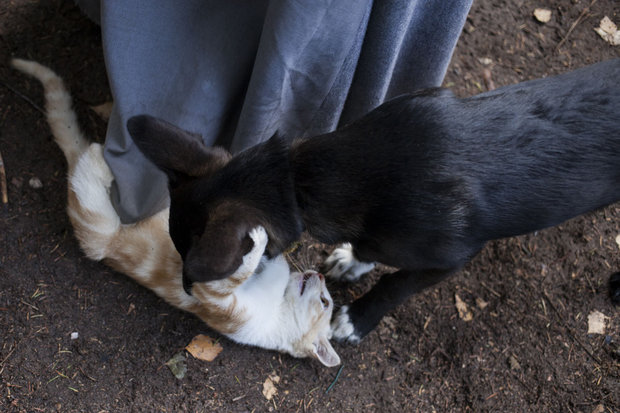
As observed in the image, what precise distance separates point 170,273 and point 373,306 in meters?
1.23

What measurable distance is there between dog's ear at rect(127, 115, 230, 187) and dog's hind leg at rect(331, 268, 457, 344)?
1.23m

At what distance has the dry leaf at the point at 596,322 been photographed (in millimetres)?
3552

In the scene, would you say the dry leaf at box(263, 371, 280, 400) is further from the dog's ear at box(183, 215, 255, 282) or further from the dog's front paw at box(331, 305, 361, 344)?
the dog's ear at box(183, 215, 255, 282)

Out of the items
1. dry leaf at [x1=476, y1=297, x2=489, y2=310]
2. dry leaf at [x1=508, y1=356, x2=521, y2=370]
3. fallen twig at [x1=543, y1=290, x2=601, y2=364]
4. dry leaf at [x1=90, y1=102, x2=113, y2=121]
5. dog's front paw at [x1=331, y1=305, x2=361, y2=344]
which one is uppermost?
dry leaf at [x1=90, y1=102, x2=113, y2=121]

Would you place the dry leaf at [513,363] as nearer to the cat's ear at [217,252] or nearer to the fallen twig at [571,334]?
the fallen twig at [571,334]

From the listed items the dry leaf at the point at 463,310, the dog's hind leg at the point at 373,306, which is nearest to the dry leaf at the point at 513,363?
the dry leaf at the point at 463,310

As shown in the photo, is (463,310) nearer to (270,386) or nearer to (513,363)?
(513,363)

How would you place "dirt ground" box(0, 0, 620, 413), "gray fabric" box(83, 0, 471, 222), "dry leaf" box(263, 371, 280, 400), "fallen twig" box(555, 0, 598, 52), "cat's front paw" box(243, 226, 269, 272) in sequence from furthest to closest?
"fallen twig" box(555, 0, 598, 52)
"dry leaf" box(263, 371, 280, 400)
"dirt ground" box(0, 0, 620, 413)
"gray fabric" box(83, 0, 471, 222)
"cat's front paw" box(243, 226, 269, 272)

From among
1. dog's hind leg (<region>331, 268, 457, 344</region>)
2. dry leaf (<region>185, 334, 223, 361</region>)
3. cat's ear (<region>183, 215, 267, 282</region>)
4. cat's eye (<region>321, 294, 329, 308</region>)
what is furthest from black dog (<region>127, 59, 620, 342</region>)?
dry leaf (<region>185, 334, 223, 361</region>)

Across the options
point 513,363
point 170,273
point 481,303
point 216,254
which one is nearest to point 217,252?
point 216,254

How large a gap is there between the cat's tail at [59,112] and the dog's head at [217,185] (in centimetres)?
107

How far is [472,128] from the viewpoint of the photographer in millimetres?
2412

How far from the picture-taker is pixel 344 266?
11.4 feet

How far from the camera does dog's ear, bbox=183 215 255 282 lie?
1.92m
